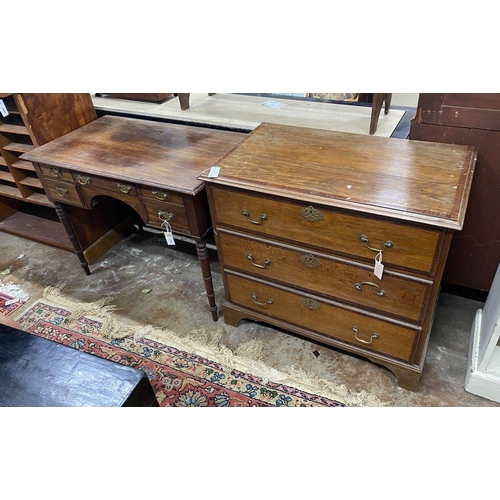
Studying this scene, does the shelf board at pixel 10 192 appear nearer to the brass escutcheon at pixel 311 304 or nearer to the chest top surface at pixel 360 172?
Answer: the chest top surface at pixel 360 172

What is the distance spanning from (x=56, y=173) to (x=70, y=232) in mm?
453

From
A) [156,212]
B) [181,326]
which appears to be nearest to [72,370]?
[156,212]

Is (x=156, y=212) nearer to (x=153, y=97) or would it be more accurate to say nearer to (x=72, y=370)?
(x=72, y=370)

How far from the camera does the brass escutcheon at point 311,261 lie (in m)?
1.52

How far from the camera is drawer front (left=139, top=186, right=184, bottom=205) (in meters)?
1.66

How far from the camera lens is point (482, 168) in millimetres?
1614

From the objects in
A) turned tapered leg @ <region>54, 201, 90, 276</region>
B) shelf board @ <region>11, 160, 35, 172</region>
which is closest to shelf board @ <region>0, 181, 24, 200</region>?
shelf board @ <region>11, 160, 35, 172</region>

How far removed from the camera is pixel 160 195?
1688mm

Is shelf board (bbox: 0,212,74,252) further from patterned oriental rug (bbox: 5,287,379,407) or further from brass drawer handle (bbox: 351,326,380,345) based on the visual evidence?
brass drawer handle (bbox: 351,326,380,345)

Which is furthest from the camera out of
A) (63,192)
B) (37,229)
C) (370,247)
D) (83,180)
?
(37,229)

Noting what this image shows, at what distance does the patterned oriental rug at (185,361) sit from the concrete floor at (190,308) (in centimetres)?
6

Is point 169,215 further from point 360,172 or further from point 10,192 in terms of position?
point 10,192

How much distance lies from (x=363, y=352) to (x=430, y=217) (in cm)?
73

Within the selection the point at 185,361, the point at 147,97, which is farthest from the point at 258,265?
the point at 147,97
